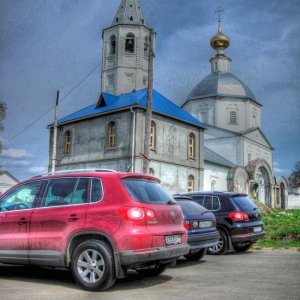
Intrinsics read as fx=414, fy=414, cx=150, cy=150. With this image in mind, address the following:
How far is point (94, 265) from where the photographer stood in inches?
242

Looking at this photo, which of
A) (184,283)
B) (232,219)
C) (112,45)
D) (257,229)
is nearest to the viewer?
(184,283)

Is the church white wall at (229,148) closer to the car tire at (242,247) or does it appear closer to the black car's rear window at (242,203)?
the car tire at (242,247)

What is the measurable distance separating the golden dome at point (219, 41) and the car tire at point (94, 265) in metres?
59.2

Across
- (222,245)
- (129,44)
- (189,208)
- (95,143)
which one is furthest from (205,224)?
(129,44)

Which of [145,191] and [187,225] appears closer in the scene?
[145,191]

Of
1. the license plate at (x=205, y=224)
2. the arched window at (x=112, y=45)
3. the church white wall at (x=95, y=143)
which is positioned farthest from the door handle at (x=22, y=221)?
the arched window at (x=112, y=45)

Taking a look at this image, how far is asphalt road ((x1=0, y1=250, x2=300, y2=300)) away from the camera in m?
5.79

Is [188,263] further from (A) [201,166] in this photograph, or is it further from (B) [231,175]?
(B) [231,175]

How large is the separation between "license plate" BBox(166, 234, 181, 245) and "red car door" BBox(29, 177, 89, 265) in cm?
135

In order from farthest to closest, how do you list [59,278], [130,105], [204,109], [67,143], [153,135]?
[204,109]
[67,143]
[153,135]
[130,105]
[59,278]

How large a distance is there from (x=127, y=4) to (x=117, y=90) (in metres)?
12.2

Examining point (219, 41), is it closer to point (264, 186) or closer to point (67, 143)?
point (264, 186)

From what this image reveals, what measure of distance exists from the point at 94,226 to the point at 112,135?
933 inches

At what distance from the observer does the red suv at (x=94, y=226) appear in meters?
6.05
